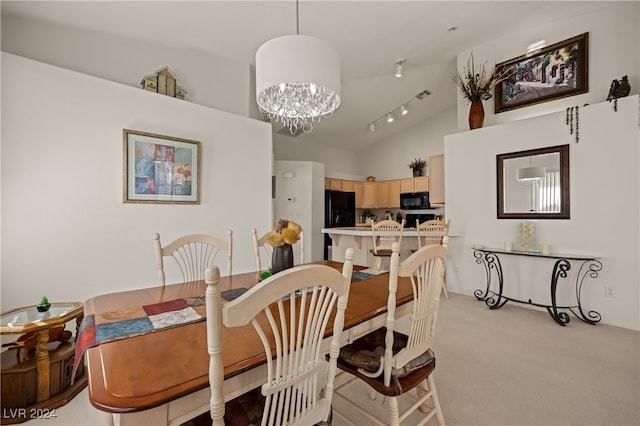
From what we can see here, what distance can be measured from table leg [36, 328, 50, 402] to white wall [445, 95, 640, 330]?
13.3 feet

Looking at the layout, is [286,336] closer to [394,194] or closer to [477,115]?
[477,115]

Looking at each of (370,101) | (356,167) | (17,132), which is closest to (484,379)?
(17,132)

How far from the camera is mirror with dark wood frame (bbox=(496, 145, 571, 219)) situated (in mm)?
3328

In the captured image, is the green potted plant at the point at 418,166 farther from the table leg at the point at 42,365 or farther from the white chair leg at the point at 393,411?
the table leg at the point at 42,365

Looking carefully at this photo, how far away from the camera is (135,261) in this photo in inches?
117

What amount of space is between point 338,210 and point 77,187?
5.02 meters

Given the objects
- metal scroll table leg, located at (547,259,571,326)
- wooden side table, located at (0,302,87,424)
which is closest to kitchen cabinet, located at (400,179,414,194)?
metal scroll table leg, located at (547,259,571,326)

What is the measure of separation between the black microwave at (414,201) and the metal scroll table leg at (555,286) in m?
3.67

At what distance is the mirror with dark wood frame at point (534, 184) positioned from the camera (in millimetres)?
3328

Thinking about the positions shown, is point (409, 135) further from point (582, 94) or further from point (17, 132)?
point (17, 132)

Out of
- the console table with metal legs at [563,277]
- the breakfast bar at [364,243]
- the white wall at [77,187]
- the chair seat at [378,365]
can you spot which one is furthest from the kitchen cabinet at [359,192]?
the chair seat at [378,365]

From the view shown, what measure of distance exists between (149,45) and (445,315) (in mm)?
4573

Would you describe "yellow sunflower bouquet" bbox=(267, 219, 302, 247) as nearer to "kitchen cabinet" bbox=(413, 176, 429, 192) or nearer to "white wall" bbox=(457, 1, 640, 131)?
"white wall" bbox=(457, 1, 640, 131)

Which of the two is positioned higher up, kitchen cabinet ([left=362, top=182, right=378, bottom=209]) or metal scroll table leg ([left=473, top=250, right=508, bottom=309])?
kitchen cabinet ([left=362, top=182, right=378, bottom=209])
